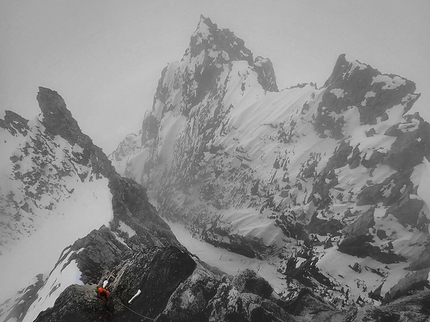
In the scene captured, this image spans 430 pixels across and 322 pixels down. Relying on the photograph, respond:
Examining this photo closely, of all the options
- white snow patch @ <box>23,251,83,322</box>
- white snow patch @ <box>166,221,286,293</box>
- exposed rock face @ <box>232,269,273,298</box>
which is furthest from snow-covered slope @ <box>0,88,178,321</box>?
white snow patch @ <box>166,221,286,293</box>

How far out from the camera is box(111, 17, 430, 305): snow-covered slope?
7794 centimetres

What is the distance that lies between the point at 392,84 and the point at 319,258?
69237 millimetres

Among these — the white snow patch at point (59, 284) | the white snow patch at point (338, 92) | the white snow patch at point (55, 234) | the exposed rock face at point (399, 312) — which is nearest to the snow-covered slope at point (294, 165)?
the white snow patch at point (338, 92)

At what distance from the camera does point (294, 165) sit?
106688 mm

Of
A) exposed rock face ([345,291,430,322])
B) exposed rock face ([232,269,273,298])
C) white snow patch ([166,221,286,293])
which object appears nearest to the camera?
exposed rock face ([345,291,430,322])

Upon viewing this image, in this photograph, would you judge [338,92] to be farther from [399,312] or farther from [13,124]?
[13,124]

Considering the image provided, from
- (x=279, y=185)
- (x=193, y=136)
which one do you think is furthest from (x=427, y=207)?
(x=193, y=136)

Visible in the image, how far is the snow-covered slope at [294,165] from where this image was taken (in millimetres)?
77938

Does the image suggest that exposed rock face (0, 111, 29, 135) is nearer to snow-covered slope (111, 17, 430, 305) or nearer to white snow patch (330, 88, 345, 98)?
snow-covered slope (111, 17, 430, 305)

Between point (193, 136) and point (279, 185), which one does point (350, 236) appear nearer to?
point (279, 185)

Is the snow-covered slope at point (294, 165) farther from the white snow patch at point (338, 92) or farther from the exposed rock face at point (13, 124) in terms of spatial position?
the exposed rock face at point (13, 124)

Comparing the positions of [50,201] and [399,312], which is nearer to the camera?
[399,312]

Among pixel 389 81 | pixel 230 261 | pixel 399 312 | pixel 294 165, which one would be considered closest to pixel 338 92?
pixel 389 81

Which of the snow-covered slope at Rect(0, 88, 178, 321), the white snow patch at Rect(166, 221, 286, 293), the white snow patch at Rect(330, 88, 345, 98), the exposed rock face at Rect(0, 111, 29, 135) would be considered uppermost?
the white snow patch at Rect(330, 88, 345, 98)
